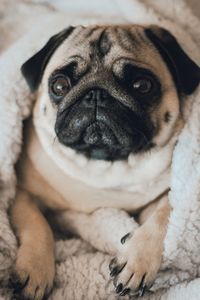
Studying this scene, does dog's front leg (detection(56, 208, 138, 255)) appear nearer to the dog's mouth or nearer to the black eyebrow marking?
the dog's mouth

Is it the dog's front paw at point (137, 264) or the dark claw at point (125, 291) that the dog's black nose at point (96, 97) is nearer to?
the dog's front paw at point (137, 264)

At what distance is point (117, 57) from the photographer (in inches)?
65.2

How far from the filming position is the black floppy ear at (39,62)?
1809 millimetres

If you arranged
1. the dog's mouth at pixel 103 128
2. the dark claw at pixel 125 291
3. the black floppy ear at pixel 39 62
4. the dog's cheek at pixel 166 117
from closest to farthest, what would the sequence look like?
the dark claw at pixel 125 291
the dog's mouth at pixel 103 128
the dog's cheek at pixel 166 117
the black floppy ear at pixel 39 62

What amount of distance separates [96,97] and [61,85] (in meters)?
0.18

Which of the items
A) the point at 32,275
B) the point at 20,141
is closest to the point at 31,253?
the point at 32,275

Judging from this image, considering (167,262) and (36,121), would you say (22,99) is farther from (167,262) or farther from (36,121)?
(167,262)

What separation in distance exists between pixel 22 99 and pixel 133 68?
18.1 inches

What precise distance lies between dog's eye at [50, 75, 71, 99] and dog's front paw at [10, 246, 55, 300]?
0.50 meters

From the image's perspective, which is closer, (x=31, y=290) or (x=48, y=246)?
(x=31, y=290)

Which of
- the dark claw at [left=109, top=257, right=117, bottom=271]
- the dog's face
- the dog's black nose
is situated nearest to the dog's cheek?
the dog's face

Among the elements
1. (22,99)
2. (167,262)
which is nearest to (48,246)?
(167,262)

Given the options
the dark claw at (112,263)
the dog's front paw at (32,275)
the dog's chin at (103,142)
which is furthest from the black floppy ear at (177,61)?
the dog's front paw at (32,275)

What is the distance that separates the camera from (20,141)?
1.87 m
